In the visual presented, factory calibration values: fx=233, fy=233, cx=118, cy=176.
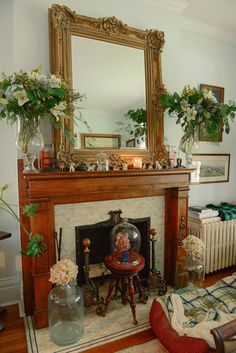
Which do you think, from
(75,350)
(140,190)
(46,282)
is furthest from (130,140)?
(75,350)

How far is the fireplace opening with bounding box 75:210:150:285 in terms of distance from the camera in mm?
2299

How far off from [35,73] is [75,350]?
2.08m

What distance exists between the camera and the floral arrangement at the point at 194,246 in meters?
2.31

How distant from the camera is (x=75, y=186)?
203 centimetres

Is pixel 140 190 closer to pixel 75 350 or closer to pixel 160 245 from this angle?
pixel 160 245

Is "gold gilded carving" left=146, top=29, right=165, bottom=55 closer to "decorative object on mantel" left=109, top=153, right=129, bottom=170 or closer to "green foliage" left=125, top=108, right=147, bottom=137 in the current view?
"green foliage" left=125, top=108, right=147, bottom=137

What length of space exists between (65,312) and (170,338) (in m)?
0.85

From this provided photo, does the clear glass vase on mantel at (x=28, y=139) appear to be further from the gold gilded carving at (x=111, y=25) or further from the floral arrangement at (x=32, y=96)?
the gold gilded carving at (x=111, y=25)

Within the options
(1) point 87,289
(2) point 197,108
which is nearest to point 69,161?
(1) point 87,289

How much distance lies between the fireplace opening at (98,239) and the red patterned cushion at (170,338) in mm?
719

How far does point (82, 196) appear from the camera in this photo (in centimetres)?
224

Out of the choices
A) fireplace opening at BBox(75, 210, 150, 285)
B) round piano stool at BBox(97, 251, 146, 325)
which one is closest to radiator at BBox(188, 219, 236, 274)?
fireplace opening at BBox(75, 210, 150, 285)

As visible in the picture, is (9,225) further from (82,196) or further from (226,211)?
(226,211)

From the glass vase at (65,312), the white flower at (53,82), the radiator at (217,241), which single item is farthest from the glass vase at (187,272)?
the white flower at (53,82)
